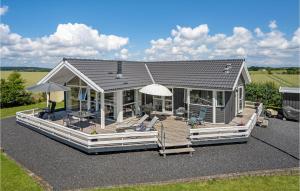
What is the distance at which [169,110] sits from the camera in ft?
62.3

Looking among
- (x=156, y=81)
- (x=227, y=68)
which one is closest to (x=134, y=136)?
(x=156, y=81)

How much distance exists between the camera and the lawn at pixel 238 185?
860cm

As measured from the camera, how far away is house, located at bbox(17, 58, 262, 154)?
12438 mm

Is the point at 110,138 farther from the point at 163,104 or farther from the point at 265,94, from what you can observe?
the point at 265,94

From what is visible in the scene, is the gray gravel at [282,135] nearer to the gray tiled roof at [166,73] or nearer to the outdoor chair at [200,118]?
the outdoor chair at [200,118]

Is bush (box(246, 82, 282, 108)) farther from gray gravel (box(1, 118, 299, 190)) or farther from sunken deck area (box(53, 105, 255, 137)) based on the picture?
gray gravel (box(1, 118, 299, 190))

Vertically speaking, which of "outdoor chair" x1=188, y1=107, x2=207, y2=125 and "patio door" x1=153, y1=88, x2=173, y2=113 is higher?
"patio door" x1=153, y1=88, x2=173, y2=113

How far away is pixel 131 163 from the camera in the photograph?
35.8ft

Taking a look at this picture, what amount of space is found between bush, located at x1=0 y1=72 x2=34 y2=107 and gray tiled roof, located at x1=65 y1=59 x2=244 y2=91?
15.9m

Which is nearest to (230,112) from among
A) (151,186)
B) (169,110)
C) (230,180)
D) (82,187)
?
(169,110)

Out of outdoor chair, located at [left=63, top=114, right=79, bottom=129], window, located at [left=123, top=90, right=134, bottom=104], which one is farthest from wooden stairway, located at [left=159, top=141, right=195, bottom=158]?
outdoor chair, located at [left=63, top=114, right=79, bottom=129]

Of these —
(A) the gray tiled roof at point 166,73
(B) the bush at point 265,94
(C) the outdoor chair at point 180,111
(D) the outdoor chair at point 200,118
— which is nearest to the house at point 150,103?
(A) the gray tiled roof at point 166,73

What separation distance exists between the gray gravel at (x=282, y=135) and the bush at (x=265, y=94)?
457 centimetres

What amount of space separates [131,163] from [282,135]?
10.2 meters
